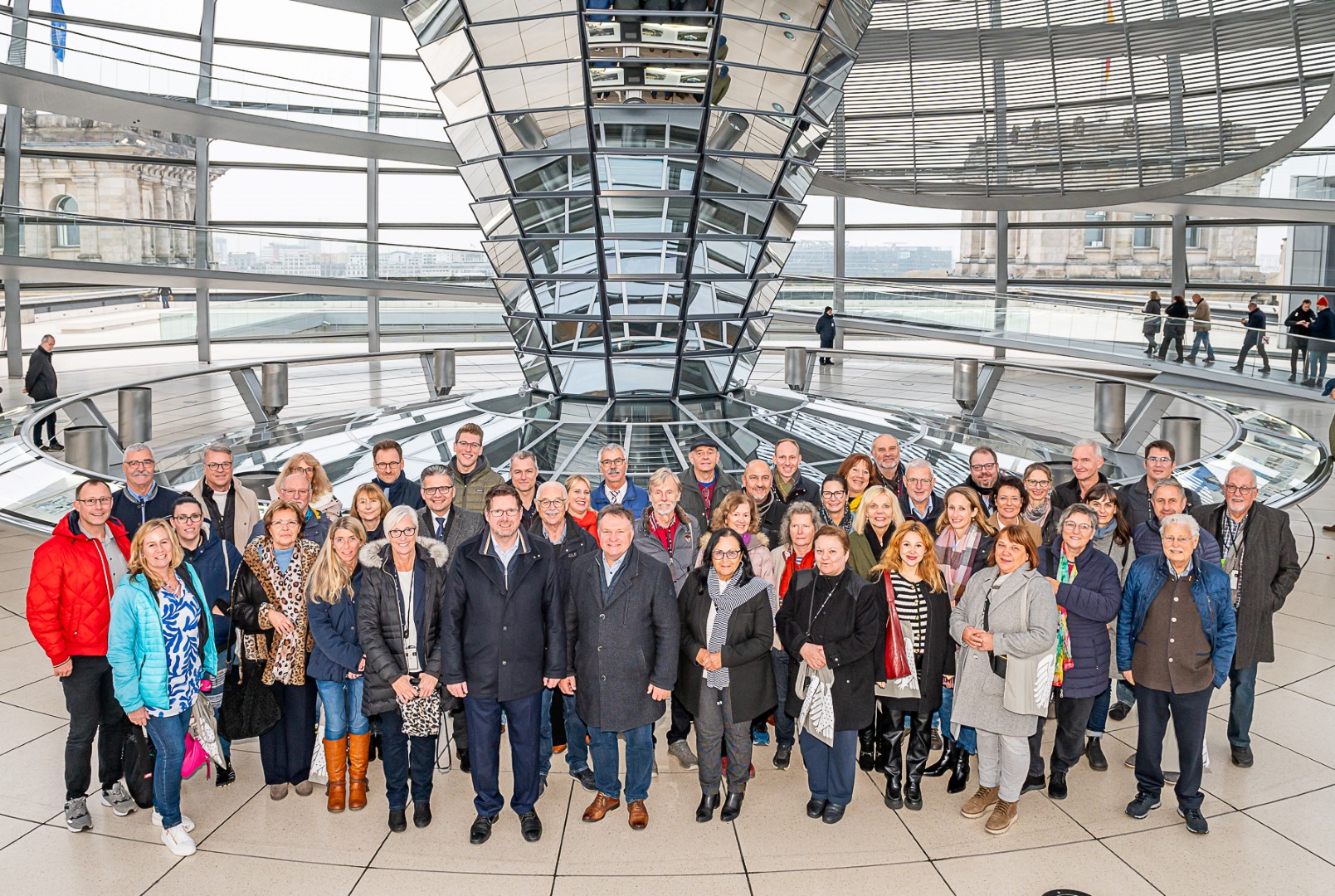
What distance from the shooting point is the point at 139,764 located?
217 inches

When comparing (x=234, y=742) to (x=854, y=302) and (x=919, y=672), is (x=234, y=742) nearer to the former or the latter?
(x=919, y=672)

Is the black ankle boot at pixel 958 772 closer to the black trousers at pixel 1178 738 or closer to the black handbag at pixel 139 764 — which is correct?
the black trousers at pixel 1178 738

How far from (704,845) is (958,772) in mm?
1509

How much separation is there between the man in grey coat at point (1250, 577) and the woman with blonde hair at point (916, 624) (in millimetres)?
1697

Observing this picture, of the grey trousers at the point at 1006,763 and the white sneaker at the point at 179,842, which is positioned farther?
the grey trousers at the point at 1006,763

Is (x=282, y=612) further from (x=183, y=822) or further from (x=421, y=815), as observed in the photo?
(x=421, y=815)

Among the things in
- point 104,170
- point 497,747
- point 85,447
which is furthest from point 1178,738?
point 104,170

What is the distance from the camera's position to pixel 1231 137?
22750 millimetres

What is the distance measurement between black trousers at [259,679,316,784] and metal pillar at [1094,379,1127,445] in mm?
12838

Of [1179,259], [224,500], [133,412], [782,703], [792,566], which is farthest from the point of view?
[1179,259]

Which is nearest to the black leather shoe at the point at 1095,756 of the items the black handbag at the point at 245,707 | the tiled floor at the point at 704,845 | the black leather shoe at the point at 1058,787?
the tiled floor at the point at 704,845

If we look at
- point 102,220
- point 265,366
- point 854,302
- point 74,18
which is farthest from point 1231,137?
point 74,18

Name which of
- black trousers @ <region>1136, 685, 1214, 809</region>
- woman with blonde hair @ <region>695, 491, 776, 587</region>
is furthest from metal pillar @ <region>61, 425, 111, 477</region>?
black trousers @ <region>1136, 685, 1214, 809</region>

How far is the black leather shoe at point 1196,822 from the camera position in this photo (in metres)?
5.32
